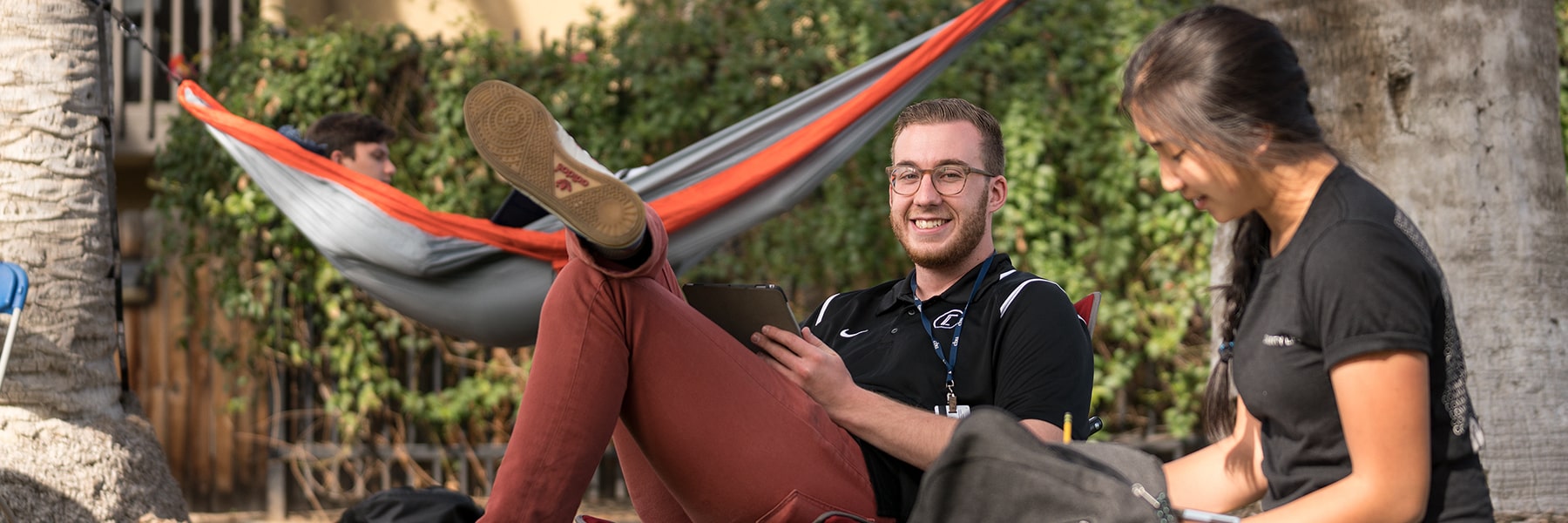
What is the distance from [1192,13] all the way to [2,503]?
2516 mm

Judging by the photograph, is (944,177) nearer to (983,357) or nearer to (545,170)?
(983,357)

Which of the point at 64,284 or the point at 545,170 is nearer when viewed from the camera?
the point at 545,170

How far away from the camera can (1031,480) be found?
1426 mm

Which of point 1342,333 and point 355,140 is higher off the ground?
point 1342,333

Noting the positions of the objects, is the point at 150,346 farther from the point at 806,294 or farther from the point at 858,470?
the point at 858,470

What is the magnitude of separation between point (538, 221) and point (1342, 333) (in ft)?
7.53

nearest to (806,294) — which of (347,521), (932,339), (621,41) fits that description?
(621,41)

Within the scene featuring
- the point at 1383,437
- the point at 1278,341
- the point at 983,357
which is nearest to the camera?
the point at 1383,437

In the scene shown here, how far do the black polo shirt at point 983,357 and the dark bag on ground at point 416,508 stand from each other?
0.87 m

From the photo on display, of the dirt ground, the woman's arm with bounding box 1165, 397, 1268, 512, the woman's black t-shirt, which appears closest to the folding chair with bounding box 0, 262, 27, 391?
the dirt ground

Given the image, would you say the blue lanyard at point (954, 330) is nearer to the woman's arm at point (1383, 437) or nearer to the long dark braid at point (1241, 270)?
the long dark braid at point (1241, 270)

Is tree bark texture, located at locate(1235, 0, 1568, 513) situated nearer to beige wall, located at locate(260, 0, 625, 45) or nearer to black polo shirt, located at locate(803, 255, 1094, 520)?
black polo shirt, located at locate(803, 255, 1094, 520)

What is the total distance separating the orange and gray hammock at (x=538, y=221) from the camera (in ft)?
10.5

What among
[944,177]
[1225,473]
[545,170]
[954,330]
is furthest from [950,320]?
[545,170]
